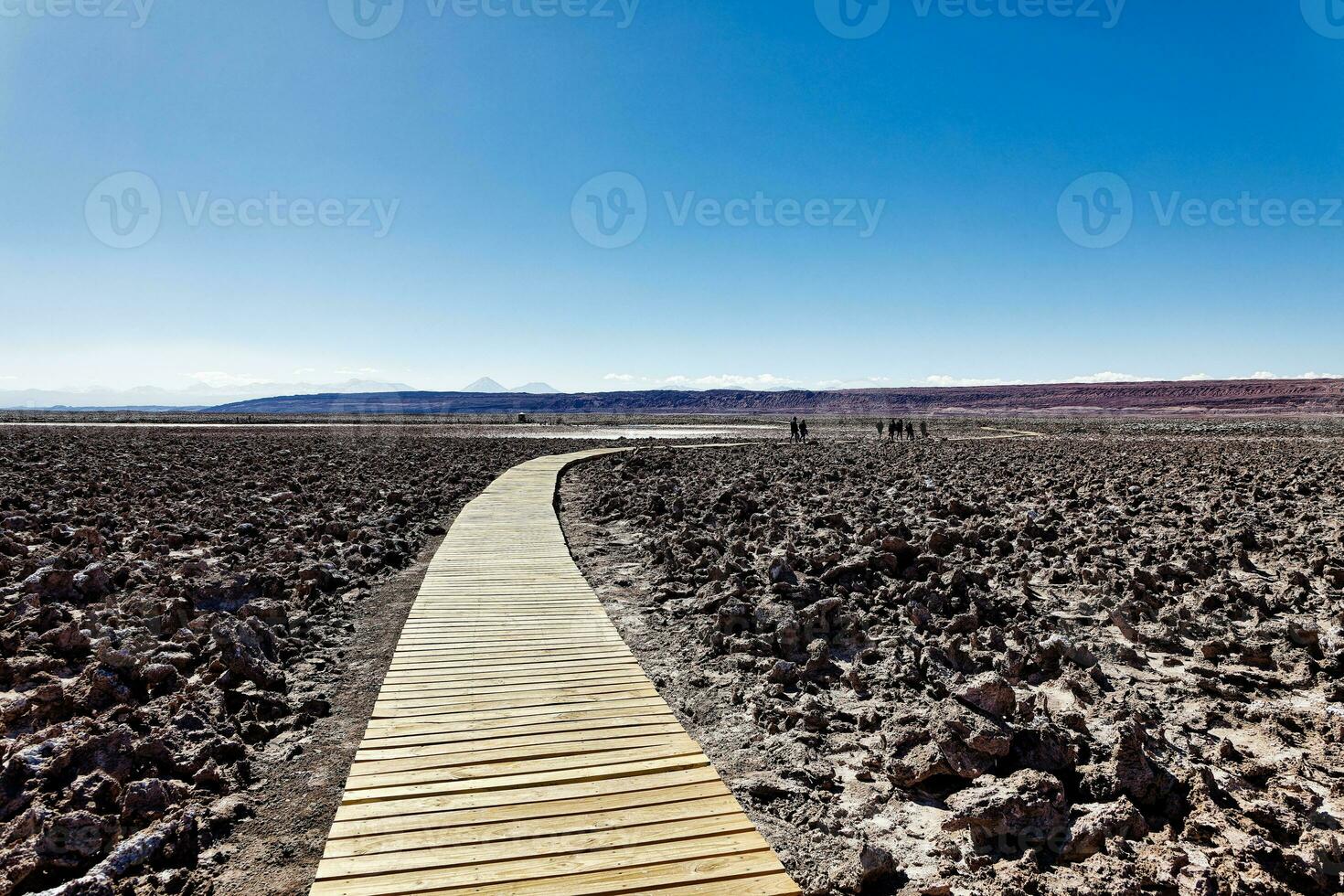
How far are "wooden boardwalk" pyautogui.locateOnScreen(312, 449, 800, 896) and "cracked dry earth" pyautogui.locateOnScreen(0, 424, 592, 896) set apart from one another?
0.56 meters

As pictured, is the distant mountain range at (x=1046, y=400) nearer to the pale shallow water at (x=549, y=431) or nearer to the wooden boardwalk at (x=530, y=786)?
the pale shallow water at (x=549, y=431)

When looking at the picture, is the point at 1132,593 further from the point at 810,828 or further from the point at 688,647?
the point at 810,828

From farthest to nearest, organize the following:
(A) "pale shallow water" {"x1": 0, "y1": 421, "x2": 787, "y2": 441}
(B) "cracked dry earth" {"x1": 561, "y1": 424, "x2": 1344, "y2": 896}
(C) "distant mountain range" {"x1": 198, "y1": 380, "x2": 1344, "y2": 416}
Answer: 1. (C) "distant mountain range" {"x1": 198, "y1": 380, "x2": 1344, "y2": 416}
2. (A) "pale shallow water" {"x1": 0, "y1": 421, "x2": 787, "y2": 441}
3. (B) "cracked dry earth" {"x1": 561, "y1": 424, "x2": 1344, "y2": 896}

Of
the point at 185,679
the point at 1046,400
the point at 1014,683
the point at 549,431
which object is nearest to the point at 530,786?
the point at 185,679

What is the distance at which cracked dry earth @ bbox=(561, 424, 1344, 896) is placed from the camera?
3.43 meters

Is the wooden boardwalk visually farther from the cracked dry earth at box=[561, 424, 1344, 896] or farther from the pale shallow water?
the pale shallow water

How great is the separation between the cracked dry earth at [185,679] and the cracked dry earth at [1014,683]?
8.53 feet

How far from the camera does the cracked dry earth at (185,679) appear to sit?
3480 mm

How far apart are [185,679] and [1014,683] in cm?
641

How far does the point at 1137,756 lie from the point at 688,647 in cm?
373

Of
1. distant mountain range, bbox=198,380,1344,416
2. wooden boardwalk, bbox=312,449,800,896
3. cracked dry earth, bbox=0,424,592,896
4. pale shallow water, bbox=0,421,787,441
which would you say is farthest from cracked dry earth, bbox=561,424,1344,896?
distant mountain range, bbox=198,380,1344,416

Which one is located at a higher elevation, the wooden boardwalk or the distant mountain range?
the distant mountain range

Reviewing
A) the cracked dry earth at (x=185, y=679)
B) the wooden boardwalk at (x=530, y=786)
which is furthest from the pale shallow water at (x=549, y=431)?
the wooden boardwalk at (x=530, y=786)

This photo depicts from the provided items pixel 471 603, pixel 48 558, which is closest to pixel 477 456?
pixel 48 558
